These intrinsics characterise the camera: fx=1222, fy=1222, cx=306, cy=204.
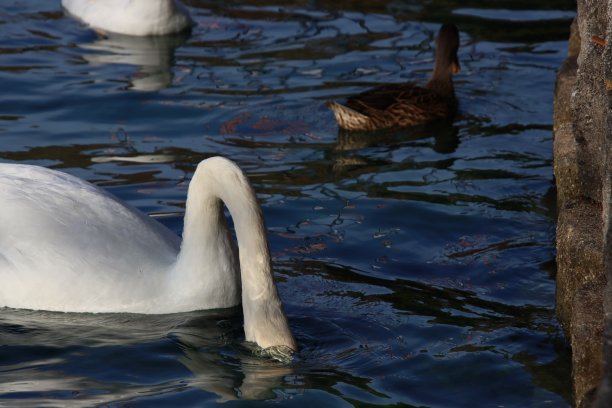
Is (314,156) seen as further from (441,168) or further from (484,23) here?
(484,23)

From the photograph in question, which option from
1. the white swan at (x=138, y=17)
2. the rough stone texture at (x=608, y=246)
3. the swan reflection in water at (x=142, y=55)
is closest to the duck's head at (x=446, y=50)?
the swan reflection in water at (x=142, y=55)

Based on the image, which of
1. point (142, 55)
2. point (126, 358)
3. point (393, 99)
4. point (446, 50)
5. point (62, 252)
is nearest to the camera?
point (126, 358)

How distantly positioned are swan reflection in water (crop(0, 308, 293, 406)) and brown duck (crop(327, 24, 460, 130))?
3.57 m

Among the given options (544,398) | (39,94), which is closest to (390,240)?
(544,398)

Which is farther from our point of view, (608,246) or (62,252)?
(62,252)

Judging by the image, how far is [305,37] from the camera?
38.7 ft

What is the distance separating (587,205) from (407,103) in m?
4.18

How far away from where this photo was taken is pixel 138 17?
12281mm

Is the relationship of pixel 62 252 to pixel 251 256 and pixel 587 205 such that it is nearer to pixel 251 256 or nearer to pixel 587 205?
pixel 251 256

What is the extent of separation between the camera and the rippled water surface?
5.20 meters

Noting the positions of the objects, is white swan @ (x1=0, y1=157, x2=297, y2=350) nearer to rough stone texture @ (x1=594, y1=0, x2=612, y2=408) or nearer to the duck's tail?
rough stone texture @ (x1=594, y1=0, x2=612, y2=408)

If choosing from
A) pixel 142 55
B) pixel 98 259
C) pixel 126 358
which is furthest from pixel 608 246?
pixel 142 55

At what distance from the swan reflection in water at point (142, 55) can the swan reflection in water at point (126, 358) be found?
480cm

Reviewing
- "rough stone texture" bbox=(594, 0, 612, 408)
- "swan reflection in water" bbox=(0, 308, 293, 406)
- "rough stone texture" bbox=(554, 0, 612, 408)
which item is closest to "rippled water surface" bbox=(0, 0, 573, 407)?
"swan reflection in water" bbox=(0, 308, 293, 406)
